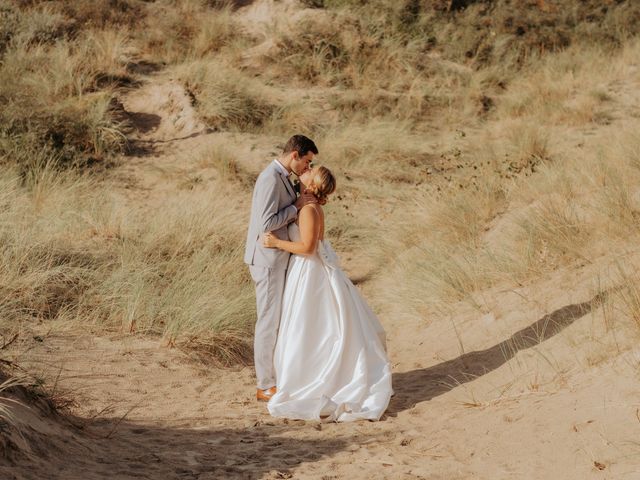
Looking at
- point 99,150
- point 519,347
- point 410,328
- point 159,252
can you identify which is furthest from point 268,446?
point 99,150

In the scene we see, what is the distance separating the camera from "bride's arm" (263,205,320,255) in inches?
213

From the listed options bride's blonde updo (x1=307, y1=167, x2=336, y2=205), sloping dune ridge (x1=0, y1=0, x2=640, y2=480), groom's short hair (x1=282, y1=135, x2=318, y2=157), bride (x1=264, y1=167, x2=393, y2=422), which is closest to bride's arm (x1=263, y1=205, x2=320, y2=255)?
bride (x1=264, y1=167, x2=393, y2=422)

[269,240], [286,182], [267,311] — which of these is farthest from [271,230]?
[267,311]

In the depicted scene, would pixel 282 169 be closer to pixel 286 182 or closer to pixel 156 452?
pixel 286 182

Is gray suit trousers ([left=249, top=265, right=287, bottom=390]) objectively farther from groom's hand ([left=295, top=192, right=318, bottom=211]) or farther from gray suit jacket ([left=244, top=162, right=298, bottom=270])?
groom's hand ([left=295, top=192, right=318, bottom=211])

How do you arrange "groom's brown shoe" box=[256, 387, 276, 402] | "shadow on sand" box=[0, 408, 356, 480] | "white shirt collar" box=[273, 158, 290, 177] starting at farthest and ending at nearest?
"groom's brown shoe" box=[256, 387, 276, 402] < "white shirt collar" box=[273, 158, 290, 177] < "shadow on sand" box=[0, 408, 356, 480]

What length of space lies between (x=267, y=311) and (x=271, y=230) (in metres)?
0.56

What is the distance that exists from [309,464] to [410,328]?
315cm

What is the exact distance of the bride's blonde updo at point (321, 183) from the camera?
17.8ft

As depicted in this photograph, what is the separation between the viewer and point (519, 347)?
6.11m

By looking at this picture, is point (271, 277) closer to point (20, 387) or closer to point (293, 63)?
point (20, 387)

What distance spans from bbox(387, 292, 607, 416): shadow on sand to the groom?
0.93 metres

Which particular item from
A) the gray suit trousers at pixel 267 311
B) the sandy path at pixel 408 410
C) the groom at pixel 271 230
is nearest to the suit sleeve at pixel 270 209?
the groom at pixel 271 230

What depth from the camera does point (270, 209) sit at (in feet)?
17.8
